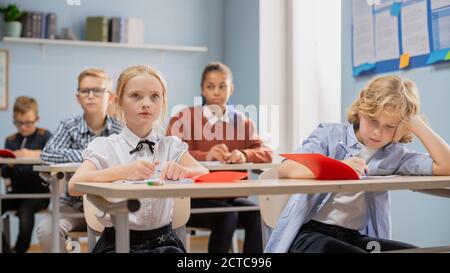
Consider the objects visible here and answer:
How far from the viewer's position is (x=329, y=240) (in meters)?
1.88

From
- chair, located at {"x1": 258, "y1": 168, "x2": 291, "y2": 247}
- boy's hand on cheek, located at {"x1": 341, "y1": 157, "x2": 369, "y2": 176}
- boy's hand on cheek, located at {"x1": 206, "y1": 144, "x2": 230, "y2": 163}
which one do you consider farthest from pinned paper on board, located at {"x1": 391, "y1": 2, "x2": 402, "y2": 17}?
boy's hand on cheek, located at {"x1": 341, "y1": 157, "x2": 369, "y2": 176}

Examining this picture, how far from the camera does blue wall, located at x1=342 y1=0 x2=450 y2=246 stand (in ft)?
10.2

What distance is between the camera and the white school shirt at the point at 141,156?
5.89 feet

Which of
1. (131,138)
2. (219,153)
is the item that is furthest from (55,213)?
(131,138)

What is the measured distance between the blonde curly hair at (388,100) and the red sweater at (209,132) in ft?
4.95

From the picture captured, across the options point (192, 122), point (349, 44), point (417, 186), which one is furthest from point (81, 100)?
point (417, 186)

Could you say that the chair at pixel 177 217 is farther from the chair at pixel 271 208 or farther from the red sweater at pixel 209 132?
the red sweater at pixel 209 132

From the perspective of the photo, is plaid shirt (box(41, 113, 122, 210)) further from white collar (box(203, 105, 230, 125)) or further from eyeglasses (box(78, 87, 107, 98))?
white collar (box(203, 105, 230, 125))

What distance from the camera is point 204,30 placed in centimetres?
572

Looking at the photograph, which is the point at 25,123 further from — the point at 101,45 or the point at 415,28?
the point at 415,28

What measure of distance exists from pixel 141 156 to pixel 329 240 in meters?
0.57

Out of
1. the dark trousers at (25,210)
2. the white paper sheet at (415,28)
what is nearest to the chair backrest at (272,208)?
the white paper sheet at (415,28)

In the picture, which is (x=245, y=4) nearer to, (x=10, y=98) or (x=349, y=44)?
(x=349, y=44)

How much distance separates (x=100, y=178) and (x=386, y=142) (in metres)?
0.90
